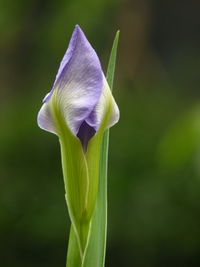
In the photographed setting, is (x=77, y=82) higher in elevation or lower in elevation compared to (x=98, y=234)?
higher

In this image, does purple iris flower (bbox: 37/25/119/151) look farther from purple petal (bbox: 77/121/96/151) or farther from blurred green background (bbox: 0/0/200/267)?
blurred green background (bbox: 0/0/200/267)

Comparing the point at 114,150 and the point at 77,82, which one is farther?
the point at 114,150

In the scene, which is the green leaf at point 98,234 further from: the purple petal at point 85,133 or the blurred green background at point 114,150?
the blurred green background at point 114,150

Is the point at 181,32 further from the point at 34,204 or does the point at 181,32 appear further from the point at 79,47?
the point at 79,47

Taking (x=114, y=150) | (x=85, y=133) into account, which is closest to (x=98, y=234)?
(x=85, y=133)

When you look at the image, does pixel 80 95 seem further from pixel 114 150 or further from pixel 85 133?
pixel 114 150

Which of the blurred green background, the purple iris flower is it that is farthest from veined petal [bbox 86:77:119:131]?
the blurred green background

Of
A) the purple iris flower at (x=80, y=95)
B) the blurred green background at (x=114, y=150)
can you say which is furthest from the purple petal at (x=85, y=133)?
the blurred green background at (x=114, y=150)
